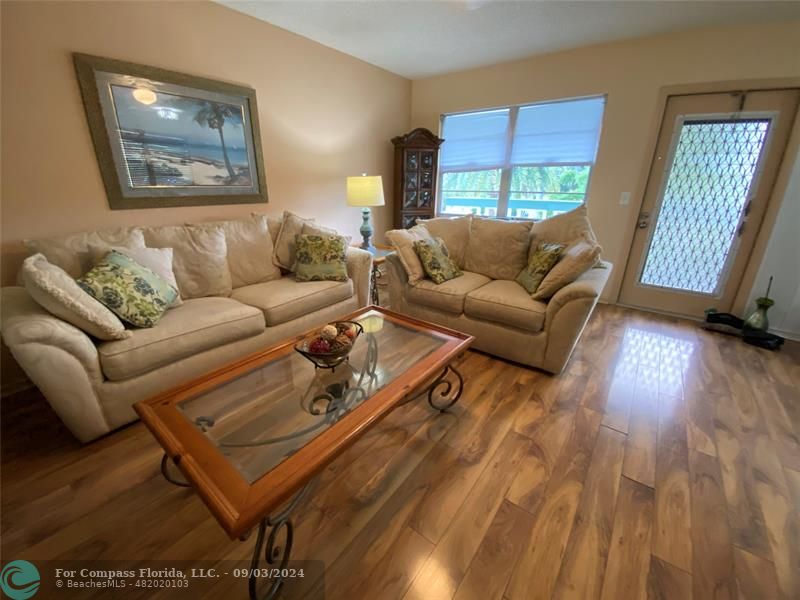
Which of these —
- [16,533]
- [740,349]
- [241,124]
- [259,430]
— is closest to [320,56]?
[241,124]

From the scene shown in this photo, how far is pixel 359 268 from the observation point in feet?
9.11

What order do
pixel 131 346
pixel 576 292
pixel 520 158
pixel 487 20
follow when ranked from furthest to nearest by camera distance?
pixel 520 158, pixel 487 20, pixel 576 292, pixel 131 346

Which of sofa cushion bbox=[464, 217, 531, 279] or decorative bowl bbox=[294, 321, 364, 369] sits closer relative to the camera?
decorative bowl bbox=[294, 321, 364, 369]

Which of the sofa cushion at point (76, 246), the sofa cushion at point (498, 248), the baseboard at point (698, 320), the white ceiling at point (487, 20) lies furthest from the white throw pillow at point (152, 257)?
the baseboard at point (698, 320)

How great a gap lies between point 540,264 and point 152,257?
2.58m

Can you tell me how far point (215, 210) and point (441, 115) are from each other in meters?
2.95

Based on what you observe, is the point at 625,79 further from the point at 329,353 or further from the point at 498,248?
the point at 329,353

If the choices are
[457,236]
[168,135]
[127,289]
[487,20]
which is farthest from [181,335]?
[487,20]

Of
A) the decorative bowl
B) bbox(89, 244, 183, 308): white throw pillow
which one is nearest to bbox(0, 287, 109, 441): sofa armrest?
bbox(89, 244, 183, 308): white throw pillow

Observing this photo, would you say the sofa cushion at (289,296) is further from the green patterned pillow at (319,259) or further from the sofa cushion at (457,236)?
the sofa cushion at (457,236)

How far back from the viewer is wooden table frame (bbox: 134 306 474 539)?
832mm

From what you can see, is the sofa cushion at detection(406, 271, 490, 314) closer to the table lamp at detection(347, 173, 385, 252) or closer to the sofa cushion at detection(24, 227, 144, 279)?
the table lamp at detection(347, 173, 385, 252)

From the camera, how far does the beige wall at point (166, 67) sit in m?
1.78

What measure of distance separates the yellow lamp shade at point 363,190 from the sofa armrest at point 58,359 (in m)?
2.21
